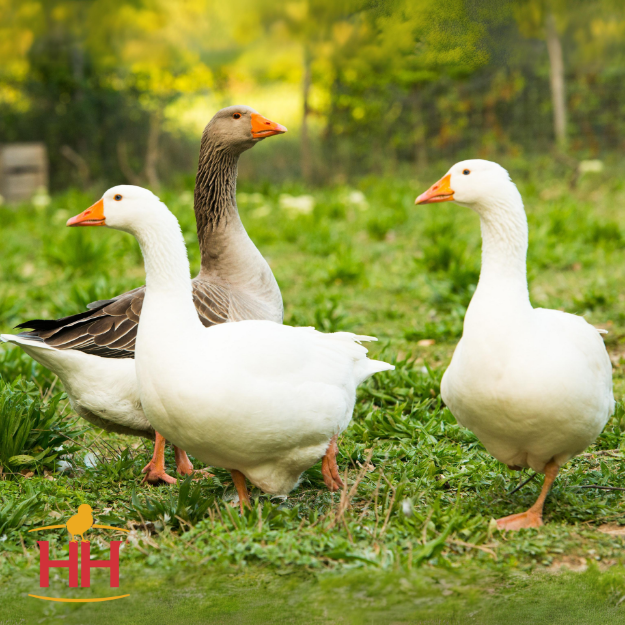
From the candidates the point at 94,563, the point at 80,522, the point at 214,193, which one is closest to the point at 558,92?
the point at 214,193

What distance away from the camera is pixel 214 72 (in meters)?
12.3

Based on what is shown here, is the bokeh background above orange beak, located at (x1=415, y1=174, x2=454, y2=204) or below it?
above

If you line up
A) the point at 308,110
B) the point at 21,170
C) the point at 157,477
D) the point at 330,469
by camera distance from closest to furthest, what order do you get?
the point at 330,469 → the point at 157,477 → the point at 21,170 → the point at 308,110

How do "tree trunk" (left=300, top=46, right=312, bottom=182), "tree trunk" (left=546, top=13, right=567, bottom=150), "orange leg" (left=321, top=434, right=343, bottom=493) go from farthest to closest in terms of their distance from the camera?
"tree trunk" (left=300, top=46, right=312, bottom=182), "tree trunk" (left=546, top=13, right=567, bottom=150), "orange leg" (left=321, top=434, right=343, bottom=493)

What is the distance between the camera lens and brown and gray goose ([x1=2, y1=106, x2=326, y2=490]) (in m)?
3.10

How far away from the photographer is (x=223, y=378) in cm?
231

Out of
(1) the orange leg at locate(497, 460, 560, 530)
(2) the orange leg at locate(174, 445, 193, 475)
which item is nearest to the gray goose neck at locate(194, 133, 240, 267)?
(2) the orange leg at locate(174, 445, 193, 475)

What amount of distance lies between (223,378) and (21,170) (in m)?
12.2

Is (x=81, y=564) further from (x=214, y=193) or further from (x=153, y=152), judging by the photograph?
(x=153, y=152)

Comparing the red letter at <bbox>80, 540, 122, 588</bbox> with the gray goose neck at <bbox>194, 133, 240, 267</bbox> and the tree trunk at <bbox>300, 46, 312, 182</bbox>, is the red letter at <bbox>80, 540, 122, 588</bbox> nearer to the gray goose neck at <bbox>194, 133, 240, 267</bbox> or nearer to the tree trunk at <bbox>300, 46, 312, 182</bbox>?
the gray goose neck at <bbox>194, 133, 240, 267</bbox>

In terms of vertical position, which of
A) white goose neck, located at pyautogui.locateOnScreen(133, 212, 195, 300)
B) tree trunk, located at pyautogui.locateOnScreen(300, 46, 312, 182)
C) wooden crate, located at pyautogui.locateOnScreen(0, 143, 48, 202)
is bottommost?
white goose neck, located at pyautogui.locateOnScreen(133, 212, 195, 300)

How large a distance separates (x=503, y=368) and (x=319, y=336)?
33.9 inches

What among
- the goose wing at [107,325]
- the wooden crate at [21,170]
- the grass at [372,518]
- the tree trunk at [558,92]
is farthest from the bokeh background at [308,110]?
the goose wing at [107,325]

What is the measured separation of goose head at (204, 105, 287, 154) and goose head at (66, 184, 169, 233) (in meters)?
1.49
